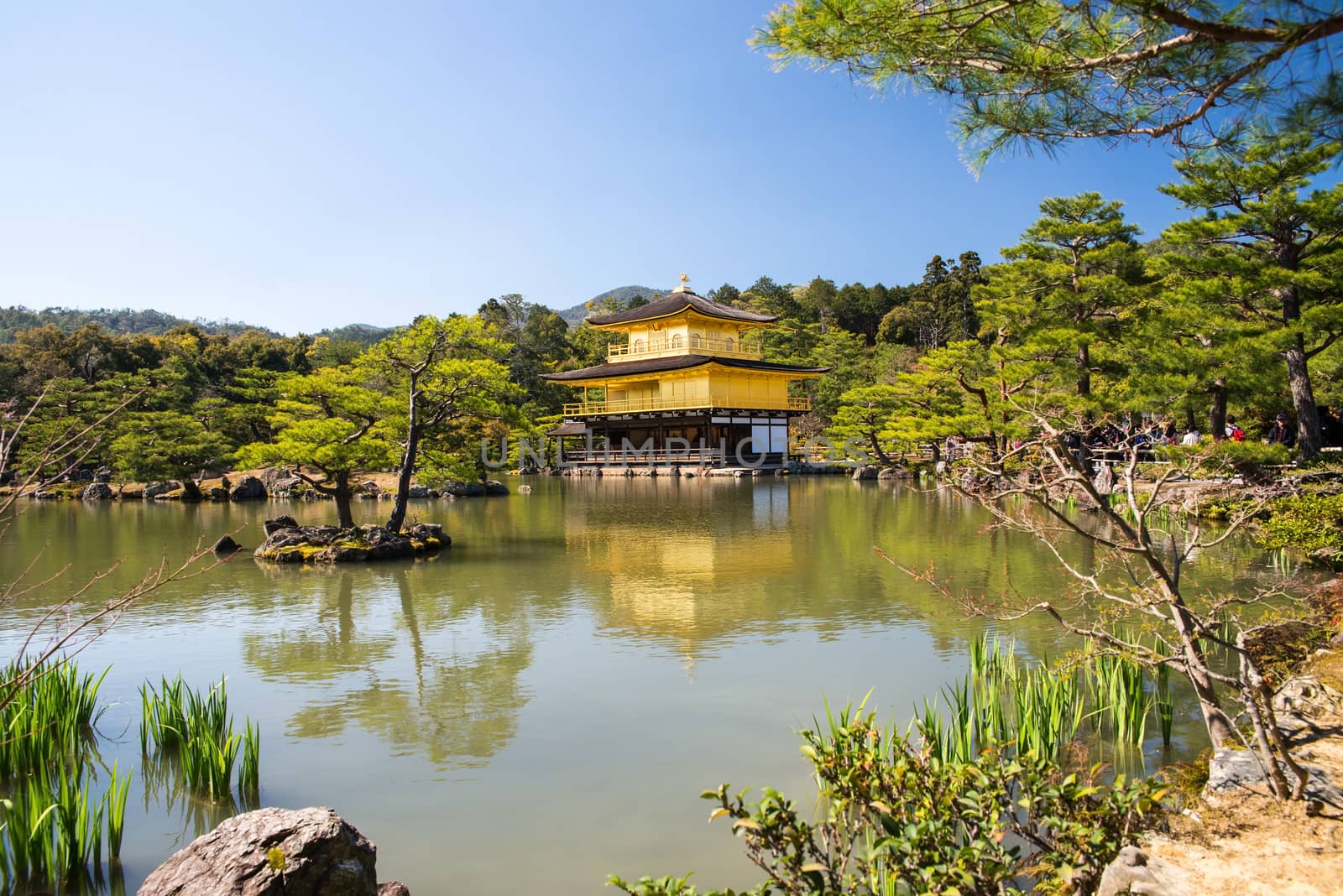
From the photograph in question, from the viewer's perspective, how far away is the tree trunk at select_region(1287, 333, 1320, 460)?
387 inches

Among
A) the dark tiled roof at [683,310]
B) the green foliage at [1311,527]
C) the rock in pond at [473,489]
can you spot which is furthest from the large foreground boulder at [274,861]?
the dark tiled roof at [683,310]

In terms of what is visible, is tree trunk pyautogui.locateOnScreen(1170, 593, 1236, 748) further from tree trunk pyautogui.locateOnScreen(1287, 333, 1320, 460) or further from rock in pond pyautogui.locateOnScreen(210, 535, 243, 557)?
rock in pond pyautogui.locateOnScreen(210, 535, 243, 557)

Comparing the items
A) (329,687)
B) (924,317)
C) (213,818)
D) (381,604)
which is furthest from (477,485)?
(924,317)

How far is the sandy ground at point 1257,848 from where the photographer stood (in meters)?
2.36

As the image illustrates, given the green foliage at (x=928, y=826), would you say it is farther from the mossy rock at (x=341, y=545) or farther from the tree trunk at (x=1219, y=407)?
the tree trunk at (x=1219, y=407)

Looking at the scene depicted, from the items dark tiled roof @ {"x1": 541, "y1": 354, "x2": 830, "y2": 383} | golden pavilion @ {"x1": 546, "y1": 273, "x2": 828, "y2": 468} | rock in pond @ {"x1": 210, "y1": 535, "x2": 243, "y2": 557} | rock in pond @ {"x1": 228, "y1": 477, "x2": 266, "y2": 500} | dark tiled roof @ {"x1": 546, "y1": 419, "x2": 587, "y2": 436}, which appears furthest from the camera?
dark tiled roof @ {"x1": 546, "y1": 419, "x2": 587, "y2": 436}

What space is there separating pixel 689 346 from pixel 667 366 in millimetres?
2030

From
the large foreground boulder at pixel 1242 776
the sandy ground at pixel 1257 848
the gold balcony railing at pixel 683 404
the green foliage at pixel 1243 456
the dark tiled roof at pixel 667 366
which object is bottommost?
the sandy ground at pixel 1257 848

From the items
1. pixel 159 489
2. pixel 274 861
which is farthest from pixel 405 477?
pixel 159 489

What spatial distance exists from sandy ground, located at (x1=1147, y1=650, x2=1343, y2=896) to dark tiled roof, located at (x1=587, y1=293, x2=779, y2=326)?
87.0 ft

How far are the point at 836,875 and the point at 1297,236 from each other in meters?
11.7

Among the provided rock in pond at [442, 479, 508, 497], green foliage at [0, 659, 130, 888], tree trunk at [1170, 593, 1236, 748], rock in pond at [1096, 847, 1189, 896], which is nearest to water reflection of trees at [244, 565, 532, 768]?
green foliage at [0, 659, 130, 888]

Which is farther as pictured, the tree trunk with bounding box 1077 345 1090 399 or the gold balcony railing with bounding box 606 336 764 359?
the gold balcony railing with bounding box 606 336 764 359

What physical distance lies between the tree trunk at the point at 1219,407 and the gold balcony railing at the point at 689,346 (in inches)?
761
